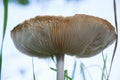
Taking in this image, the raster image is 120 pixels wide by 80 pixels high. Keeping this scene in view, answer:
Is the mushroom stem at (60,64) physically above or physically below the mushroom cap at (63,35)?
below

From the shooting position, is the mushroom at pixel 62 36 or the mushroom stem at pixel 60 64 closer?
the mushroom at pixel 62 36

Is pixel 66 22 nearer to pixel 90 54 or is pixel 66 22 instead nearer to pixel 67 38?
pixel 67 38

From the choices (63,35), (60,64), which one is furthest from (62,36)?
(60,64)

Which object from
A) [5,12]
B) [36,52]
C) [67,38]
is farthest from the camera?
[36,52]

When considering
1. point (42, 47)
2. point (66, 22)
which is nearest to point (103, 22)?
point (66, 22)

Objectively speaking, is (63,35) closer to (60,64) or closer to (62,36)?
(62,36)

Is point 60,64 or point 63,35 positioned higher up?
point 63,35

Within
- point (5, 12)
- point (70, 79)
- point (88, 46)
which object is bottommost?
point (70, 79)
